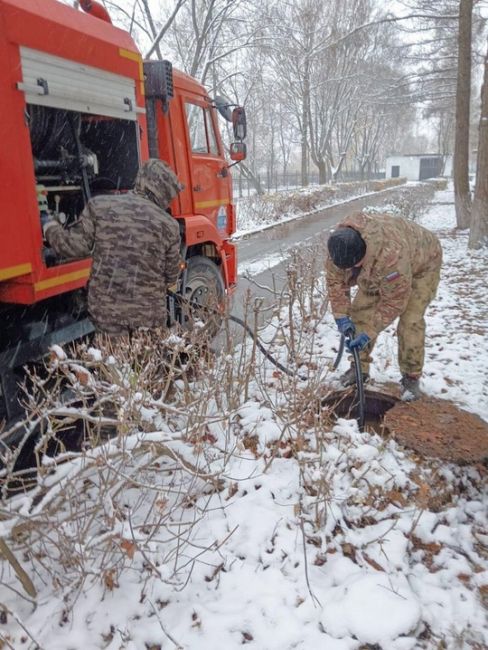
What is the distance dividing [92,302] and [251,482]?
5.04 feet

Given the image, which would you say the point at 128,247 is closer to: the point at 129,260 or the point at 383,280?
the point at 129,260

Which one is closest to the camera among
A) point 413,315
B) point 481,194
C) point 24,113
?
point 24,113

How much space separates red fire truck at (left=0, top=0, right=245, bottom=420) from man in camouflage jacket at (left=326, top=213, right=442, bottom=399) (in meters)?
1.62

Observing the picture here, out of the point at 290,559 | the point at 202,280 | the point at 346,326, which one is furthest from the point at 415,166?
the point at 290,559

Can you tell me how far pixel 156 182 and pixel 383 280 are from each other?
1671 millimetres

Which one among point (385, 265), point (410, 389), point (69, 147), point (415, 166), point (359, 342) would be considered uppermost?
point (415, 166)

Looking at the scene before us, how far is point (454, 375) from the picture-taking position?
4.17m

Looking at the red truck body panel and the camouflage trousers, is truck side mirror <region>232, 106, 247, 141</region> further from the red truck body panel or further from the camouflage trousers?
the camouflage trousers

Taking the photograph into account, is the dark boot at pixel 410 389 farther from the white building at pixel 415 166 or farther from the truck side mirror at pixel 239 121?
the white building at pixel 415 166

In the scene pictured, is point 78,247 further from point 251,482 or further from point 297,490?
point 297,490

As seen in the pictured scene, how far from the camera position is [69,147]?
357 centimetres

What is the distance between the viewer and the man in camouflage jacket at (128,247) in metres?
2.94

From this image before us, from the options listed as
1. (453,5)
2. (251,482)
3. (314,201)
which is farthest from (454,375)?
(314,201)

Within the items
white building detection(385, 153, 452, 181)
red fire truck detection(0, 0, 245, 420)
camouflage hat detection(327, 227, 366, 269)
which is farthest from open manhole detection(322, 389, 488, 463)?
white building detection(385, 153, 452, 181)
